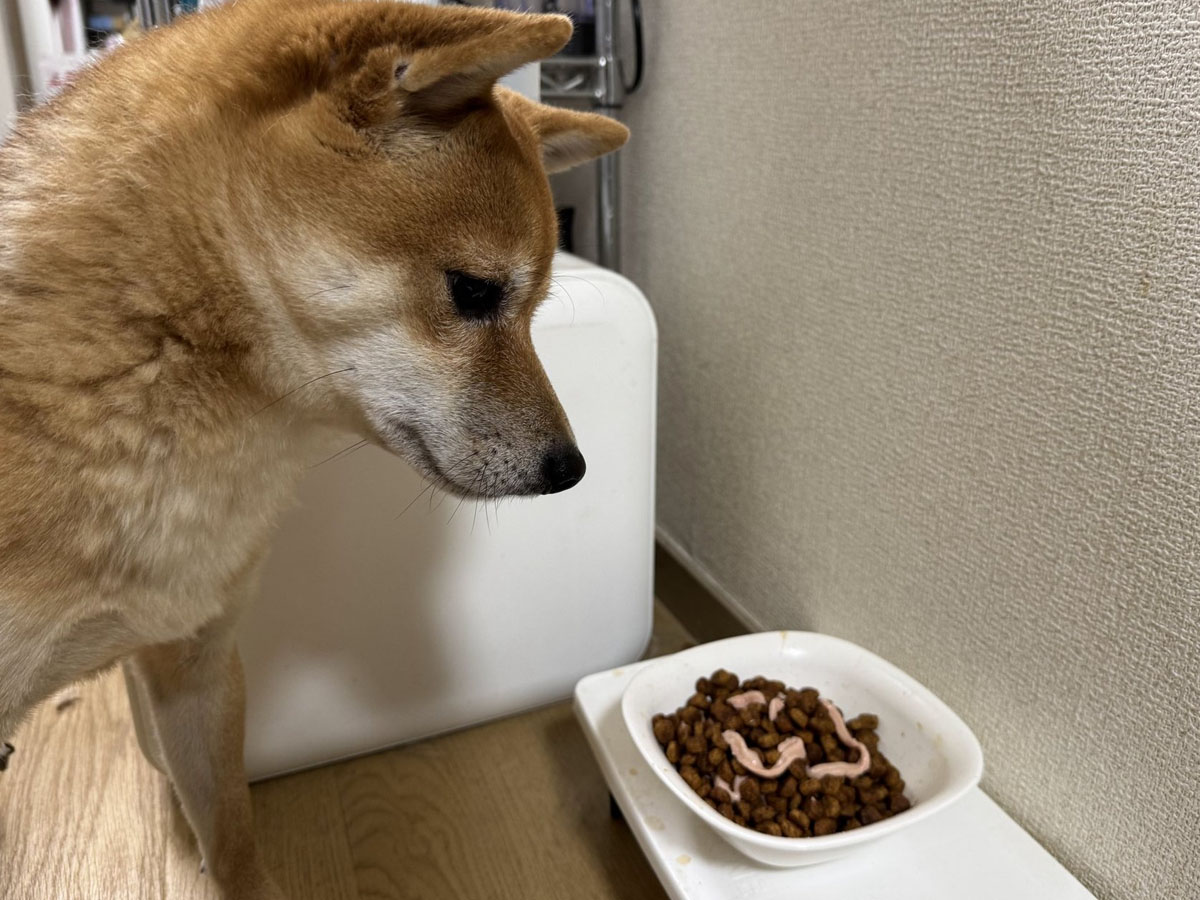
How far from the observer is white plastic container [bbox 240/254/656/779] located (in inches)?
42.5

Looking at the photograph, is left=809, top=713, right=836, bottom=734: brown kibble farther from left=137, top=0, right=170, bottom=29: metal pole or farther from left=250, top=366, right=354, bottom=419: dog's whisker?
left=137, top=0, right=170, bottom=29: metal pole

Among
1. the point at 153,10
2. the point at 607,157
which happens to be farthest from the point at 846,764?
the point at 153,10

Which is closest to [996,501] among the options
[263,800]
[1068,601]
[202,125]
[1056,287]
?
[1068,601]

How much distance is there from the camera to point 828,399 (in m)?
1.11

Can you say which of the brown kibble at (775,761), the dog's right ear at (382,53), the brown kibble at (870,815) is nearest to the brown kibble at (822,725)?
the brown kibble at (775,761)

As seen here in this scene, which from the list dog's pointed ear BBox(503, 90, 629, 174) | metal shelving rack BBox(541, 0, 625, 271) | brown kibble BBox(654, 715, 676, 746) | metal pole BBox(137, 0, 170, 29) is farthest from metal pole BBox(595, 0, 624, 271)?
brown kibble BBox(654, 715, 676, 746)

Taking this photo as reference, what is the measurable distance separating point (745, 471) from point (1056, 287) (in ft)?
1.96

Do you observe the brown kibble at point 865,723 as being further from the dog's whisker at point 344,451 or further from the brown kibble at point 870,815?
the dog's whisker at point 344,451

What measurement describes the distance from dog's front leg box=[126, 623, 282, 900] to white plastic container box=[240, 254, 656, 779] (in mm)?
132

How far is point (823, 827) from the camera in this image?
0.88 m

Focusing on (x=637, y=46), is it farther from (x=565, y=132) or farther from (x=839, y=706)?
(x=839, y=706)

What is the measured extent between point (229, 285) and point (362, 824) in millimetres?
750

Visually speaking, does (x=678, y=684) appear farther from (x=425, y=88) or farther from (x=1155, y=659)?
(x=425, y=88)

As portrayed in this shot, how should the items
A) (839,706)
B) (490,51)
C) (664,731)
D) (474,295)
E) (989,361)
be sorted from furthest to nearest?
(839,706), (664,731), (989,361), (474,295), (490,51)
